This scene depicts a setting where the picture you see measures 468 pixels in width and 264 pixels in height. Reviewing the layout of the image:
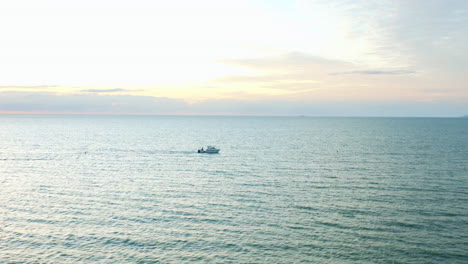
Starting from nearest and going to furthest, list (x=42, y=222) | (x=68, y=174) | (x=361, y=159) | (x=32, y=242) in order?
(x=32, y=242), (x=42, y=222), (x=68, y=174), (x=361, y=159)

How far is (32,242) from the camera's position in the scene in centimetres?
3753

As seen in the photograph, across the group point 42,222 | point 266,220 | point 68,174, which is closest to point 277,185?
point 266,220

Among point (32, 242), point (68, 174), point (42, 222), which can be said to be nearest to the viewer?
point (32, 242)

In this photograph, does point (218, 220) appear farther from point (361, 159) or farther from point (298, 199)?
point (361, 159)

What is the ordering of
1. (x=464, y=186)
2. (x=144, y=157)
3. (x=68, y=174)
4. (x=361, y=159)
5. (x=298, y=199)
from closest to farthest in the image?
(x=298, y=199) < (x=464, y=186) < (x=68, y=174) < (x=361, y=159) < (x=144, y=157)

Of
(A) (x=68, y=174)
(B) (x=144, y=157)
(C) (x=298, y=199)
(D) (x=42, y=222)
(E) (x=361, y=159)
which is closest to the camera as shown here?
(D) (x=42, y=222)

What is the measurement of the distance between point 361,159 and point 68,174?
77.3 meters

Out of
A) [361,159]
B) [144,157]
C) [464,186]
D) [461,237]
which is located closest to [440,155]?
[361,159]

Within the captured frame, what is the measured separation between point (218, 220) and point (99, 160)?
2651 inches

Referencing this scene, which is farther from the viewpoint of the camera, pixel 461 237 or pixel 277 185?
pixel 277 185

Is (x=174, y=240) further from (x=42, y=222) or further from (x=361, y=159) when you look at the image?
(x=361, y=159)

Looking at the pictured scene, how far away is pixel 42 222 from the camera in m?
43.7

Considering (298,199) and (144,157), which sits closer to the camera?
(298,199)

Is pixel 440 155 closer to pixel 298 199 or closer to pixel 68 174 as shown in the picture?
pixel 298 199
